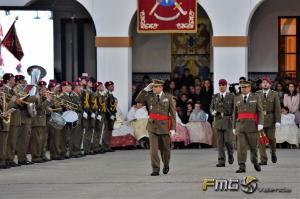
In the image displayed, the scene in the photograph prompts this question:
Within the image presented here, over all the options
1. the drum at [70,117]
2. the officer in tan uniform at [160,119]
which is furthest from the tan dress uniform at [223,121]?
the drum at [70,117]

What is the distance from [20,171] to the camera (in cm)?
2266

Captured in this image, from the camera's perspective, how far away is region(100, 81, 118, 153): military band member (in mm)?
28797

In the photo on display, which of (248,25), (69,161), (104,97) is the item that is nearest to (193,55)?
(248,25)

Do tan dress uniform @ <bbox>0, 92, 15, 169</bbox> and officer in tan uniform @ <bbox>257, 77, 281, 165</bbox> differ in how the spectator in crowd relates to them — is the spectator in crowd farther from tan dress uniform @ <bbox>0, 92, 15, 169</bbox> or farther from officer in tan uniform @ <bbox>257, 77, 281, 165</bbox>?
tan dress uniform @ <bbox>0, 92, 15, 169</bbox>

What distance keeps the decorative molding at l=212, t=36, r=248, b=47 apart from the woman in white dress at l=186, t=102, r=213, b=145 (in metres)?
2.04

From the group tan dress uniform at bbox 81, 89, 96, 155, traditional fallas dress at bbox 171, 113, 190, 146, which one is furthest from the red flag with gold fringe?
traditional fallas dress at bbox 171, 113, 190, 146

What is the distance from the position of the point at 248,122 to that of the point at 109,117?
25.3 ft

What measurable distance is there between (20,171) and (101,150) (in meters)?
6.24

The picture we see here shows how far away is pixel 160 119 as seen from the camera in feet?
70.4

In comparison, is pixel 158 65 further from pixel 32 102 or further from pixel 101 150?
pixel 32 102

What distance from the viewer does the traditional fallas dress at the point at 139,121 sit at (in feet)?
98.0

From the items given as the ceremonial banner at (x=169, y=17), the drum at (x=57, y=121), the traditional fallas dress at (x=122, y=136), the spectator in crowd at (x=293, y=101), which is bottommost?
the traditional fallas dress at (x=122, y=136)

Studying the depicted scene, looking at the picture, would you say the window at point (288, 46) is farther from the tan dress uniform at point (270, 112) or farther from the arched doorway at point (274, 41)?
the tan dress uniform at point (270, 112)

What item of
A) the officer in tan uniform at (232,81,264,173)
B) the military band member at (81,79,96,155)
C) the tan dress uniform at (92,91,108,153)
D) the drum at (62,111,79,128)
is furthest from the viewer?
the tan dress uniform at (92,91,108,153)
